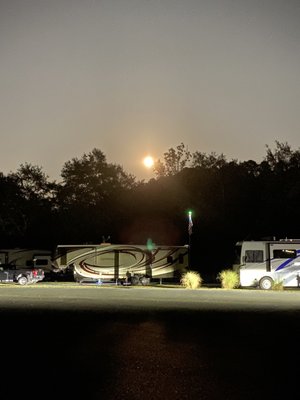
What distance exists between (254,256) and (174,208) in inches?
1030

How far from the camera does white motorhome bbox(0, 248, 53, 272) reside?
1746 inches

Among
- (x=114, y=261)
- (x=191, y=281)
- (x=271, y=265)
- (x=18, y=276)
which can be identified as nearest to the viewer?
(x=271, y=265)

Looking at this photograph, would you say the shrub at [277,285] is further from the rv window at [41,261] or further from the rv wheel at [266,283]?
the rv window at [41,261]

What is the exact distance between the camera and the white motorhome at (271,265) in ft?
93.2

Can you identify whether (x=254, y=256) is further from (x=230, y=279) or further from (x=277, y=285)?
(x=277, y=285)

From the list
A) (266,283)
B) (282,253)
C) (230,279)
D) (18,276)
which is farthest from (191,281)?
(18,276)

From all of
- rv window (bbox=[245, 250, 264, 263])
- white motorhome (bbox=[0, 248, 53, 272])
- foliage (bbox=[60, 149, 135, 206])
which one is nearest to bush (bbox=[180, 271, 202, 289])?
rv window (bbox=[245, 250, 264, 263])

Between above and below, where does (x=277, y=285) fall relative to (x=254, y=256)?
below

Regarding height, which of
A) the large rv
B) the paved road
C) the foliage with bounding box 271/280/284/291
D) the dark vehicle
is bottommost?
the paved road

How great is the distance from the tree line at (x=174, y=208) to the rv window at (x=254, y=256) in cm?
1563

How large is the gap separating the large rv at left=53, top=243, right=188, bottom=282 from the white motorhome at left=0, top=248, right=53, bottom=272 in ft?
29.1

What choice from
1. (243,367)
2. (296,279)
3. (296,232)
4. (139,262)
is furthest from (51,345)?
(296,232)

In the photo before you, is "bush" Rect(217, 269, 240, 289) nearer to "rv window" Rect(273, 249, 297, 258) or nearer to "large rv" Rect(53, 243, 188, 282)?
"rv window" Rect(273, 249, 297, 258)

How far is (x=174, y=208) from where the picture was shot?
54594 millimetres
